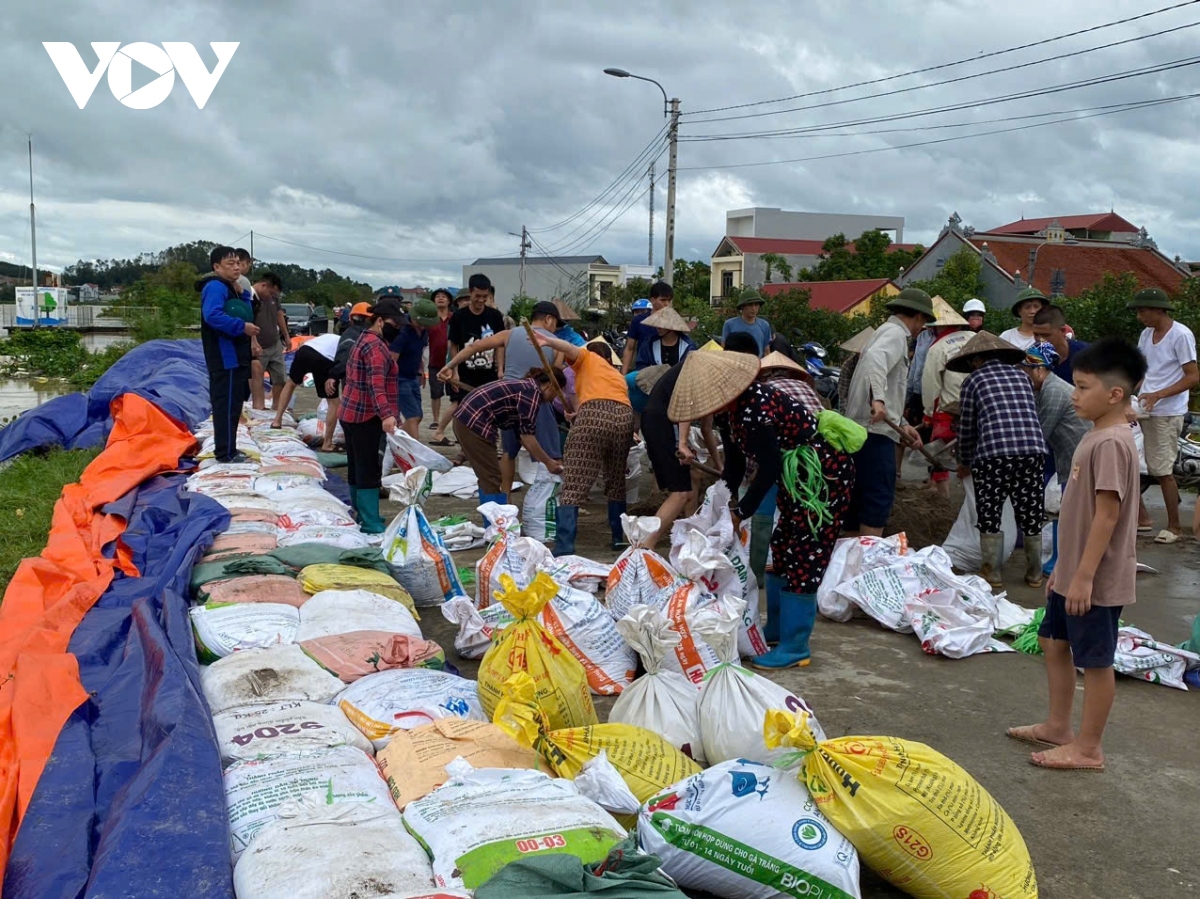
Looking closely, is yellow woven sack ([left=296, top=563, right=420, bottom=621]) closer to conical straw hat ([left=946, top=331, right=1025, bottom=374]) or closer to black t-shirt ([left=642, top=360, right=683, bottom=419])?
black t-shirt ([left=642, top=360, right=683, bottom=419])

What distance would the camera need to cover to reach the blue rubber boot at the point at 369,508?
5836mm

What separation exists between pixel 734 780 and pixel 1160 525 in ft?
19.0

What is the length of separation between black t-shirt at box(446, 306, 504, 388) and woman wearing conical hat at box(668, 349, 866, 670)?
4331 mm

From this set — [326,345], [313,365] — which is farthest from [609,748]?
[326,345]

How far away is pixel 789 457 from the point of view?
3.90m

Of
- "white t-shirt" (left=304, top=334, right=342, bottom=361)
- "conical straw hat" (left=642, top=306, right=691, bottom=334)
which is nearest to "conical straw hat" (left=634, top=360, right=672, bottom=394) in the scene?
"conical straw hat" (left=642, top=306, right=691, bottom=334)

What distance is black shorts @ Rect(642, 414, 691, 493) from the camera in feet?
17.1

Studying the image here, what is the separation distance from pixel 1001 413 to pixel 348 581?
3235mm

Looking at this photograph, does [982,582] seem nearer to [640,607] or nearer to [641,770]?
[640,607]

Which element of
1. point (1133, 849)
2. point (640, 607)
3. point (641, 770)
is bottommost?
point (1133, 849)

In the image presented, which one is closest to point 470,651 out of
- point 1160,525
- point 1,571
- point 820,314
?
point 1,571

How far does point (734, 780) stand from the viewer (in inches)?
89.8

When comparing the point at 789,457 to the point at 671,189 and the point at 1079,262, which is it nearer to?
the point at 671,189

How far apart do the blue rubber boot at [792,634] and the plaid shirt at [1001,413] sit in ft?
5.07
